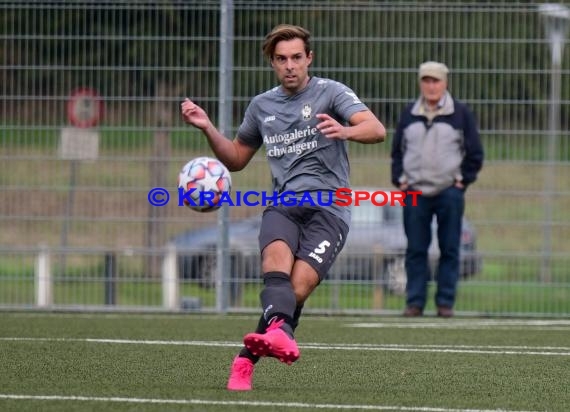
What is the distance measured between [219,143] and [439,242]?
17.2 ft

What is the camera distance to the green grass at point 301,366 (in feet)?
20.7

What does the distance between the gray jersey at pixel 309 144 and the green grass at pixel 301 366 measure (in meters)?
0.99

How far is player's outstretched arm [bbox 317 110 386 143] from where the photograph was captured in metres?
6.58

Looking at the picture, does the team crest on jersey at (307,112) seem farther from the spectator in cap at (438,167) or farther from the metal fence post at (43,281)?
the metal fence post at (43,281)


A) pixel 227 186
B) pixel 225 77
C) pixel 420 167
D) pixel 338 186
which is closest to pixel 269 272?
pixel 338 186

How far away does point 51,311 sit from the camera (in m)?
13.0

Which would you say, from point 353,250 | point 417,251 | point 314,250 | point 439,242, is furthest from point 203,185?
point 353,250

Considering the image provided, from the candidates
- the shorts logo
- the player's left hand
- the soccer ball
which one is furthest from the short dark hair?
the soccer ball

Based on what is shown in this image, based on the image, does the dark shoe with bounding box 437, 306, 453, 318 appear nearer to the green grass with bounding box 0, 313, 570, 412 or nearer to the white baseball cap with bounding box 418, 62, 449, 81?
the green grass with bounding box 0, 313, 570, 412

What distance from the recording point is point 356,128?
22.1 feet

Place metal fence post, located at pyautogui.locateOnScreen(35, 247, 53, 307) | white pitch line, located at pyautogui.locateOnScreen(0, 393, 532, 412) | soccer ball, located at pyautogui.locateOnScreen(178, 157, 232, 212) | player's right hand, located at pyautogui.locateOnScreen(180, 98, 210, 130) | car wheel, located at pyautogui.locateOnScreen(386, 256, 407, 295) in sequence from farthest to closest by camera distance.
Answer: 1. car wheel, located at pyautogui.locateOnScreen(386, 256, 407, 295)
2. metal fence post, located at pyautogui.locateOnScreen(35, 247, 53, 307)
3. soccer ball, located at pyautogui.locateOnScreen(178, 157, 232, 212)
4. player's right hand, located at pyautogui.locateOnScreen(180, 98, 210, 130)
5. white pitch line, located at pyautogui.locateOnScreen(0, 393, 532, 412)

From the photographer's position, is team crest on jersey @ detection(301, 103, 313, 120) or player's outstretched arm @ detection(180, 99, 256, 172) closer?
player's outstretched arm @ detection(180, 99, 256, 172)

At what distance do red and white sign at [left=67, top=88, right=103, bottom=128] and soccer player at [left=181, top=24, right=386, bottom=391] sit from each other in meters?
5.66

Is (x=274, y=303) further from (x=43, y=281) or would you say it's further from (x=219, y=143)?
(x=43, y=281)
